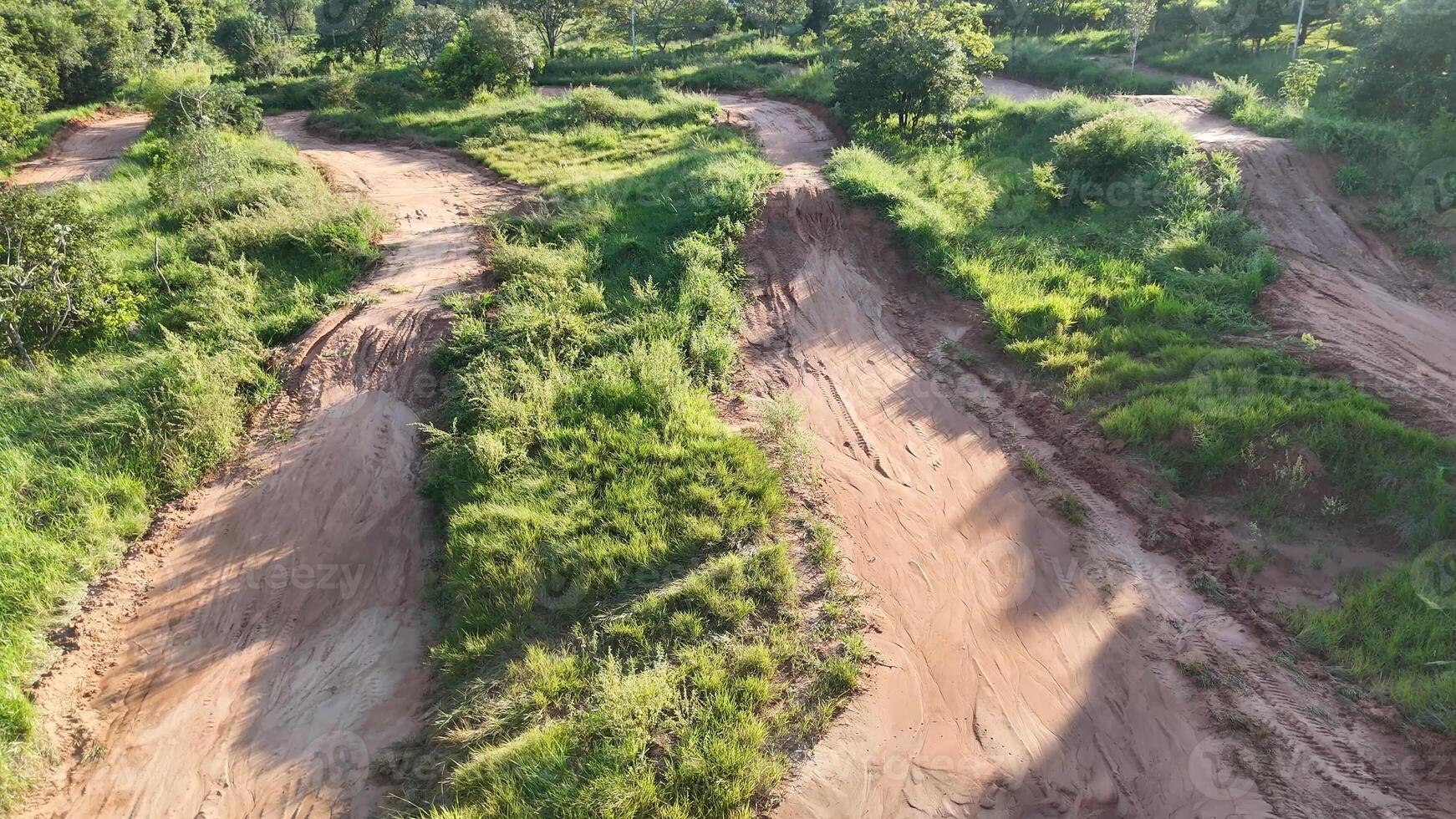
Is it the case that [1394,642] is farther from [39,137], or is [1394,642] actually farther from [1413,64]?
[39,137]

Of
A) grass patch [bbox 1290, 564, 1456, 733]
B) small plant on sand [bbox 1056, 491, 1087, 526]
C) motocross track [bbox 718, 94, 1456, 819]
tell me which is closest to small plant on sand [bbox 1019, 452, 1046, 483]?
motocross track [bbox 718, 94, 1456, 819]

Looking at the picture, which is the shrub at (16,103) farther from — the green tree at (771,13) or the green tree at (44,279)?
the green tree at (771,13)

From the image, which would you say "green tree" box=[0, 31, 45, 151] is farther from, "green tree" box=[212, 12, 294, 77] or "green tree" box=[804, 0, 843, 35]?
"green tree" box=[804, 0, 843, 35]

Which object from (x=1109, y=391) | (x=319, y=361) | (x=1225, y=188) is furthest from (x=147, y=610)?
(x=1225, y=188)

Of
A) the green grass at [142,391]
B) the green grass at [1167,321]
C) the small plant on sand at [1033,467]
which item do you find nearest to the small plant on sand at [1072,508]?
the small plant on sand at [1033,467]

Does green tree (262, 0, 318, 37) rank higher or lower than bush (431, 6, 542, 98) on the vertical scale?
higher

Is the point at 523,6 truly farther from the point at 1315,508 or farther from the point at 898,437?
the point at 1315,508

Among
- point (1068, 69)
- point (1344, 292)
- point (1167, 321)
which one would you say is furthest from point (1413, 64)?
point (1167, 321)
